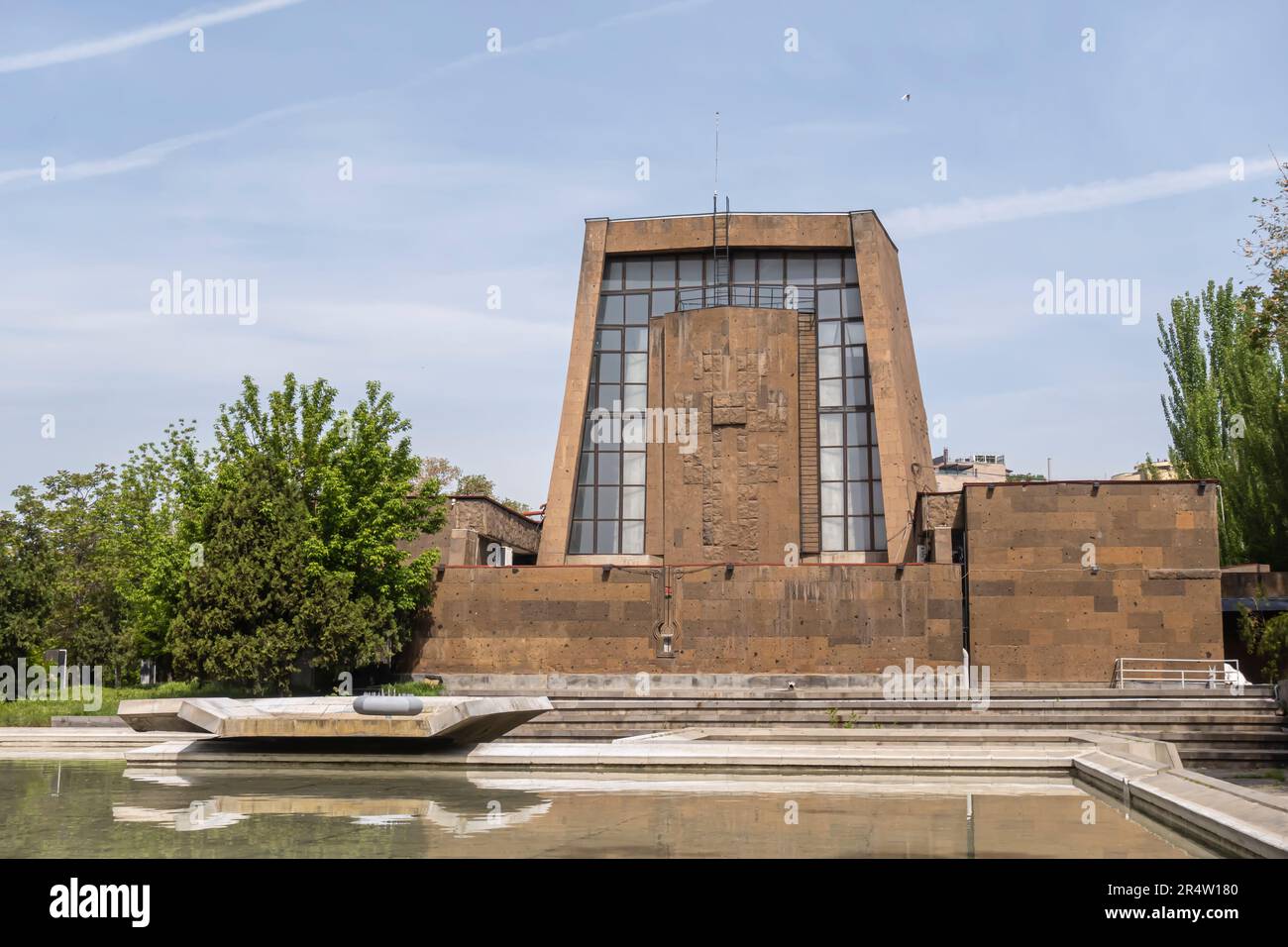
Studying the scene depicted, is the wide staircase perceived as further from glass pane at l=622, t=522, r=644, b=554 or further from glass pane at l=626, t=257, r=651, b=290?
glass pane at l=626, t=257, r=651, b=290

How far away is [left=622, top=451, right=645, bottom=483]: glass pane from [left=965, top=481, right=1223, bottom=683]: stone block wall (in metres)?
11.8

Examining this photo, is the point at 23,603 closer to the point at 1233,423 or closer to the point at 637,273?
the point at 637,273

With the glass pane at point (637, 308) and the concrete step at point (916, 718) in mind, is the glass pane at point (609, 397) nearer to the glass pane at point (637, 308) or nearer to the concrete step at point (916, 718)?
the glass pane at point (637, 308)

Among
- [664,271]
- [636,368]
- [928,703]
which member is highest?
[664,271]

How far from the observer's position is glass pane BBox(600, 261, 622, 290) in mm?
41844

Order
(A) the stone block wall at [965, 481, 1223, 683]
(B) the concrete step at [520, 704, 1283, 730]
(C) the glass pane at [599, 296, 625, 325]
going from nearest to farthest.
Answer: (B) the concrete step at [520, 704, 1283, 730] → (A) the stone block wall at [965, 481, 1223, 683] → (C) the glass pane at [599, 296, 625, 325]

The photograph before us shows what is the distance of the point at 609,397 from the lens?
134 feet

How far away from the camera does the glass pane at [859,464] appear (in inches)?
1542

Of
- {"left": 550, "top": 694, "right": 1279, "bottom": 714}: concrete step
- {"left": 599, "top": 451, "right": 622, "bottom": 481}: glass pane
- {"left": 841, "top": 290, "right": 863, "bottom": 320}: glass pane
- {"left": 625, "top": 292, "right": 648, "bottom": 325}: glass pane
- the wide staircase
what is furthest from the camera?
{"left": 625, "top": 292, "right": 648, "bottom": 325}: glass pane

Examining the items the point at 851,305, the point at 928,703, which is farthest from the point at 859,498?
the point at 928,703

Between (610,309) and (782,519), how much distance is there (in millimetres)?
10642

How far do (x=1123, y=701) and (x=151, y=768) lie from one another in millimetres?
17911

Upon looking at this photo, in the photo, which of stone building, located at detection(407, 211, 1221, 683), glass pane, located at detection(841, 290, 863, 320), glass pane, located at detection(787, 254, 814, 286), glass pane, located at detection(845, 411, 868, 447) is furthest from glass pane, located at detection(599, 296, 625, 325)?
glass pane, located at detection(845, 411, 868, 447)
